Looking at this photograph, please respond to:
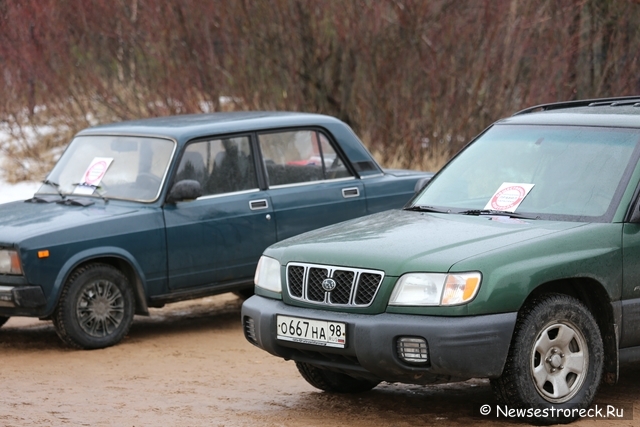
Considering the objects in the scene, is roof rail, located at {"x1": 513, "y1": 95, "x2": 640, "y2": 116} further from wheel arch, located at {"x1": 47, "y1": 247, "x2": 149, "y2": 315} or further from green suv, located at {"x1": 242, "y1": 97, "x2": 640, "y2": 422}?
wheel arch, located at {"x1": 47, "y1": 247, "x2": 149, "y2": 315}

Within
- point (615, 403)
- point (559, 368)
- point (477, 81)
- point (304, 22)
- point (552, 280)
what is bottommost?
point (615, 403)

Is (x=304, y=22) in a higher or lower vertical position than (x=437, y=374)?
higher

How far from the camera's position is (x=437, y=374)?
5305 millimetres

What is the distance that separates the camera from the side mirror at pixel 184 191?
8461mm

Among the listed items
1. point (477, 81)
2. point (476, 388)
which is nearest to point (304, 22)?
point (477, 81)

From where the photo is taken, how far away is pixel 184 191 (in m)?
8.45

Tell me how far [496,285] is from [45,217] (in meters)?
4.24

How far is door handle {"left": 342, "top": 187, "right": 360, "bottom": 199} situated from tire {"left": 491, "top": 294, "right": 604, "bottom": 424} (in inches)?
158

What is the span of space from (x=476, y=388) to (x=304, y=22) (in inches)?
405

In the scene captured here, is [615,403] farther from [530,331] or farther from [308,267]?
[308,267]

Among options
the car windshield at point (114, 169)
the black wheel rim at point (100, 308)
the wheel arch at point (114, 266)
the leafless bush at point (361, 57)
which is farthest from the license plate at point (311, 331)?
the leafless bush at point (361, 57)

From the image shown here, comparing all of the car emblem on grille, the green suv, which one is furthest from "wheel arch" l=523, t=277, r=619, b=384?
the car emblem on grille

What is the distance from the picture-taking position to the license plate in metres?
5.45

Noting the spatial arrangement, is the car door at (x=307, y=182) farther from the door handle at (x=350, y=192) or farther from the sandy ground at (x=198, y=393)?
the sandy ground at (x=198, y=393)
